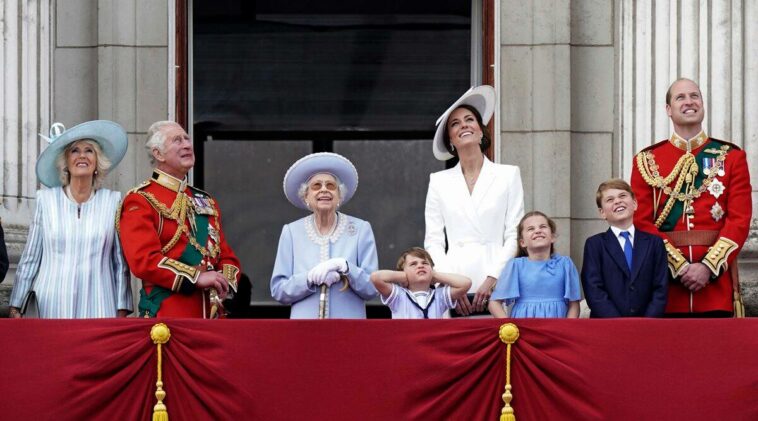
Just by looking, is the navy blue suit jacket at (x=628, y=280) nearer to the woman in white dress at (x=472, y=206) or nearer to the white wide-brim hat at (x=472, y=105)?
the woman in white dress at (x=472, y=206)

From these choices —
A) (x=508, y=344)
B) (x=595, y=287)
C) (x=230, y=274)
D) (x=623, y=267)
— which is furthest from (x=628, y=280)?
(x=230, y=274)

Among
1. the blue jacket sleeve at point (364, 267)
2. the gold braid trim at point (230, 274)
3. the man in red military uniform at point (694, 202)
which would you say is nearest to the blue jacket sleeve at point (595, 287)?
the man in red military uniform at point (694, 202)

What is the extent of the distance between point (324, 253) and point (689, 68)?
10.7 ft

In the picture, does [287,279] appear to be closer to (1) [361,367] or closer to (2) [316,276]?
(2) [316,276]

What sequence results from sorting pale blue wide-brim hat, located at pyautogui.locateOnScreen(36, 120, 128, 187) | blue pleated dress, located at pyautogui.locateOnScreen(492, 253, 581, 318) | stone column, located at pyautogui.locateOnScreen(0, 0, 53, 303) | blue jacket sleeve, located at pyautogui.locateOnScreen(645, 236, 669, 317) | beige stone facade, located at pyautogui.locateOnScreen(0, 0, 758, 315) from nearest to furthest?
blue jacket sleeve, located at pyautogui.locateOnScreen(645, 236, 669, 317)
blue pleated dress, located at pyautogui.locateOnScreen(492, 253, 581, 318)
pale blue wide-brim hat, located at pyautogui.locateOnScreen(36, 120, 128, 187)
stone column, located at pyautogui.locateOnScreen(0, 0, 53, 303)
beige stone facade, located at pyautogui.locateOnScreen(0, 0, 758, 315)

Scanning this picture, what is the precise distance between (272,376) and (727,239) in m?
2.63

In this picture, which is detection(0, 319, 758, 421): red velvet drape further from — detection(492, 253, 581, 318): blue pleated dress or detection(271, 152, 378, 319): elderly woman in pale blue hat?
detection(271, 152, 378, 319): elderly woman in pale blue hat

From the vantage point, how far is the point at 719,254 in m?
9.65

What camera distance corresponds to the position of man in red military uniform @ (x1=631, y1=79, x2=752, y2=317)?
31.8 ft

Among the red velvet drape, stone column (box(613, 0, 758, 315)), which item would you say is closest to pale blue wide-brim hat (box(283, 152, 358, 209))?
the red velvet drape

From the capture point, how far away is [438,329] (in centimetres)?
883

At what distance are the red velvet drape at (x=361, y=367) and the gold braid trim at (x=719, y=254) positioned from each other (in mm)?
784

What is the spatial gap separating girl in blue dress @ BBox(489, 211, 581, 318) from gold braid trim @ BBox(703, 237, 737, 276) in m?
0.73

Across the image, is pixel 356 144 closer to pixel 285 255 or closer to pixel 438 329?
pixel 285 255
